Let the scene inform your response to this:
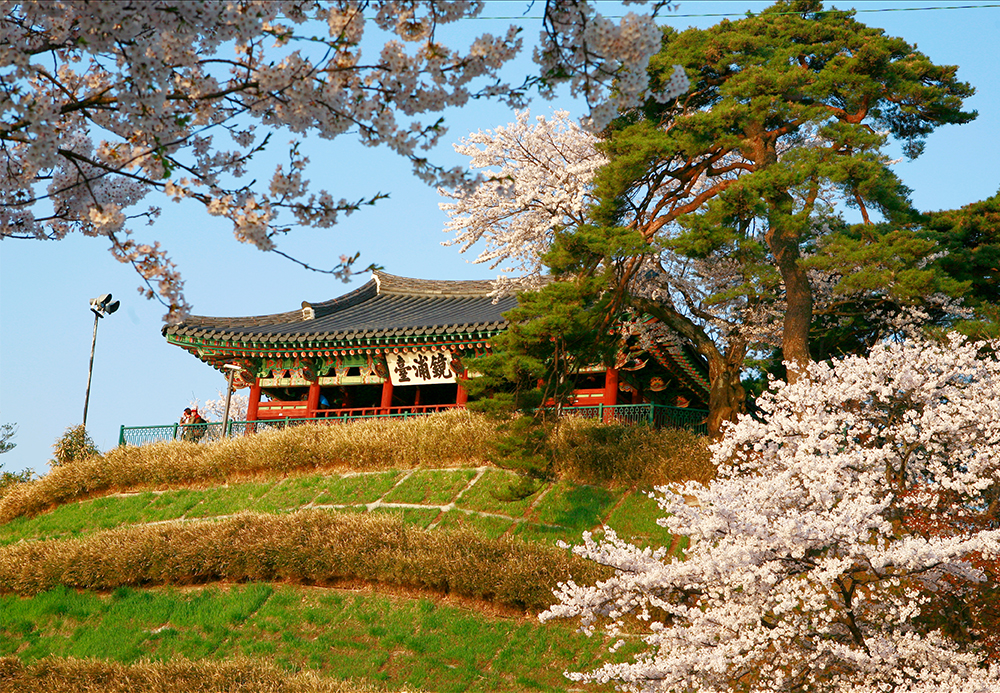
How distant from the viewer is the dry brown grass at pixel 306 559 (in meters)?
13.1

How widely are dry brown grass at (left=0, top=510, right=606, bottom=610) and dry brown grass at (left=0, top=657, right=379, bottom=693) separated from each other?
261 centimetres

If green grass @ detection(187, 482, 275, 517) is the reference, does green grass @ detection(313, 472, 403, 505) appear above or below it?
above

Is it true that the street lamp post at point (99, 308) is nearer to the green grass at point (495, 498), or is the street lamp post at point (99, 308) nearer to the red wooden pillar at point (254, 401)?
the red wooden pillar at point (254, 401)

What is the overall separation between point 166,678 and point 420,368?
11971 millimetres

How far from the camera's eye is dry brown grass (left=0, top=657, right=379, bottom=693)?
1065 cm

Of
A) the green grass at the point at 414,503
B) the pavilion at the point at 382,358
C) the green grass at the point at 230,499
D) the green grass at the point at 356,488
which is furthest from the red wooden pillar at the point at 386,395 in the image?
the green grass at the point at 230,499

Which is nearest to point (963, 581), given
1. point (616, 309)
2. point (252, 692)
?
point (252, 692)

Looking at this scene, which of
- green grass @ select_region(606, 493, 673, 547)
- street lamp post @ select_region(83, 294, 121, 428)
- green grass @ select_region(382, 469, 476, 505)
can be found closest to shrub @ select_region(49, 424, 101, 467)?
street lamp post @ select_region(83, 294, 121, 428)

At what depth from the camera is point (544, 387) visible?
629 inches

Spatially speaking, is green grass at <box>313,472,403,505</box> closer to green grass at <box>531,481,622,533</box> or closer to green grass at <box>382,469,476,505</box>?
green grass at <box>382,469,476,505</box>

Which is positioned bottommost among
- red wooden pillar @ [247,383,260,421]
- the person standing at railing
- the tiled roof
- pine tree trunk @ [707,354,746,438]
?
the person standing at railing

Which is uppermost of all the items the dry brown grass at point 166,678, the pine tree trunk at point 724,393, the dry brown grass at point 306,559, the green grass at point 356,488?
the pine tree trunk at point 724,393

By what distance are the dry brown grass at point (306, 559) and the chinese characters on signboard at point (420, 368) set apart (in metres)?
6.50

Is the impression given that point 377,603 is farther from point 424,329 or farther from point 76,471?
point 76,471
